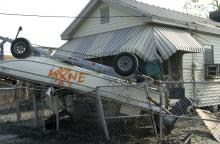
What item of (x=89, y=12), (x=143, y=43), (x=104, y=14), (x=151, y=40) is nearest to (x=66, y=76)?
(x=143, y=43)

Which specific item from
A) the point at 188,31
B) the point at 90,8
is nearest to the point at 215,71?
the point at 188,31

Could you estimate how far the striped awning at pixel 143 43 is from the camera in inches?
557

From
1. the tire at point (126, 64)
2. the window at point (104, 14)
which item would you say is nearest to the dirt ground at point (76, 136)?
the tire at point (126, 64)

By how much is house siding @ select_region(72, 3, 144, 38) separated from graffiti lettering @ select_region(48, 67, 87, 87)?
20.5 ft

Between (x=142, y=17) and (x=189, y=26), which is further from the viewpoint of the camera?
(x=189, y=26)

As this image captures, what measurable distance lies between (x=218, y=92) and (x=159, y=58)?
5493 mm

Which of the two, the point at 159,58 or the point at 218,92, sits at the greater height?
the point at 159,58

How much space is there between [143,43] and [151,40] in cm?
33

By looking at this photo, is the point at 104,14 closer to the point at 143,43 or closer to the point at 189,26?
the point at 189,26

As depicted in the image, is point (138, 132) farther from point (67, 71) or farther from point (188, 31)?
point (188, 31)

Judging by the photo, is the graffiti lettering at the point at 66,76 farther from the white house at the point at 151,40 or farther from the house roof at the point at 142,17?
the house roof at the point at 142,17

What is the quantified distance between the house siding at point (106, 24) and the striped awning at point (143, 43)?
0.88 ft

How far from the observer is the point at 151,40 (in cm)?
1451

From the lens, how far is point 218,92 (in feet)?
59.6
